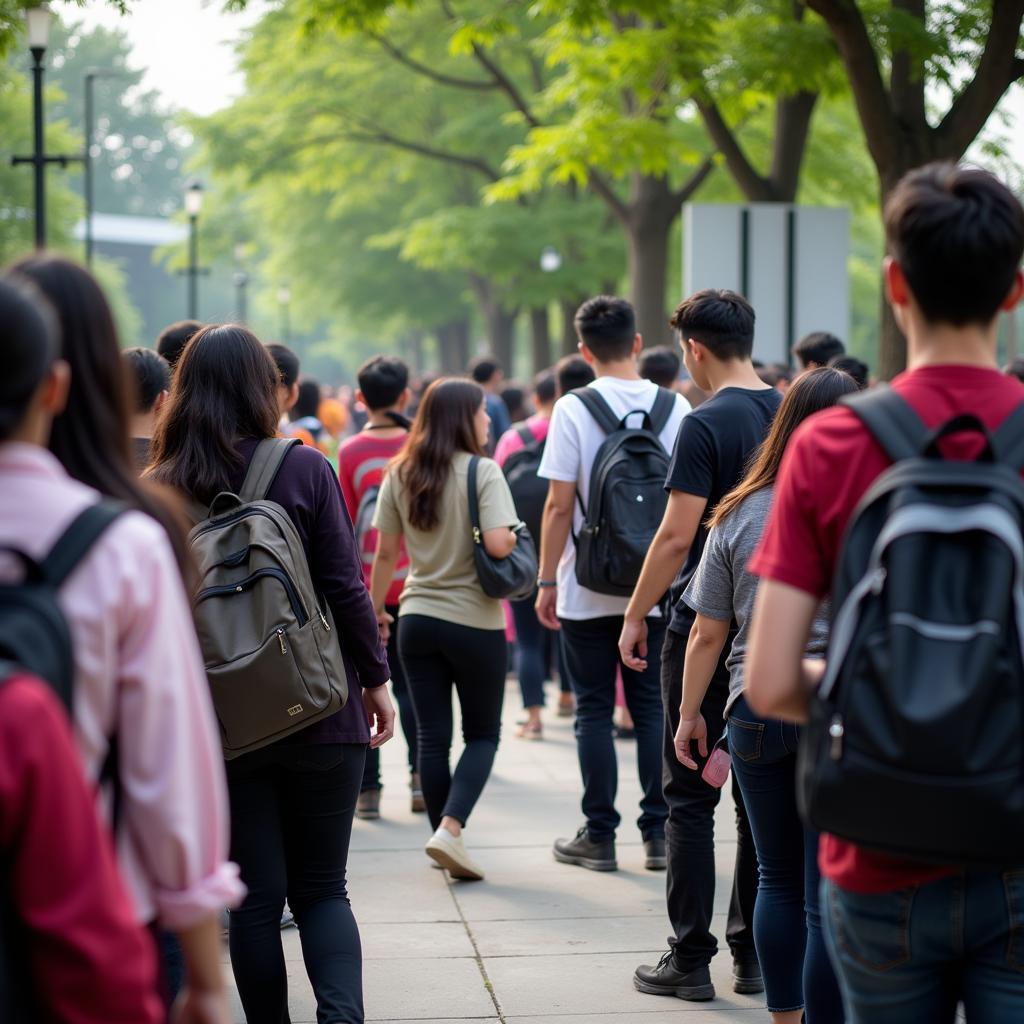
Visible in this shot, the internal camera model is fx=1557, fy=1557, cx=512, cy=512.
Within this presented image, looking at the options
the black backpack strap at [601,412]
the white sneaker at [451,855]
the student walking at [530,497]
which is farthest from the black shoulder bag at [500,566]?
the student walking at [530,497]

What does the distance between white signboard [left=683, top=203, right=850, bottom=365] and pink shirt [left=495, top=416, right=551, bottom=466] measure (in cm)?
329

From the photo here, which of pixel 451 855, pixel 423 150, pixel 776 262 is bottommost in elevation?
pixel 451 855

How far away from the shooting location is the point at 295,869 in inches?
148

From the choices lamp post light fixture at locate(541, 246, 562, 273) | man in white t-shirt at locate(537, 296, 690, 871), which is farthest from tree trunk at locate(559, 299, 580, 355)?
man in white t-shirt at locate(537, 296, 690, 871)

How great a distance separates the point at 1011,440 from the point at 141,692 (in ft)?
4.25

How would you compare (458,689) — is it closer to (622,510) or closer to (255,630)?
(622,510)

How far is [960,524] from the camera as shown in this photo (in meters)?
2.15

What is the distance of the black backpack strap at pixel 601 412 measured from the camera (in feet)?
19.9

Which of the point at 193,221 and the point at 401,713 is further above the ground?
the point at 193,221

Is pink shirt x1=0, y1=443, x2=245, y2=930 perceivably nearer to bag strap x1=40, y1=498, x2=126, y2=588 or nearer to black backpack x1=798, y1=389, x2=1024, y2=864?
bag strap x1=40, y1=498, x2=126, y2=588

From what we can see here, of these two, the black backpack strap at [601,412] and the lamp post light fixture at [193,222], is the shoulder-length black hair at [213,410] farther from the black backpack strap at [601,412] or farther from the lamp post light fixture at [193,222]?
the lamp post light fixture at [193,222]

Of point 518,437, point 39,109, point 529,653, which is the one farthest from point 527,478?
point 39,109

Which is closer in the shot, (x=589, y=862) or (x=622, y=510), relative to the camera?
(x=622, y=510)

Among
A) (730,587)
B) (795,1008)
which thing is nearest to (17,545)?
(730,587)
